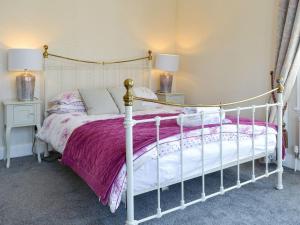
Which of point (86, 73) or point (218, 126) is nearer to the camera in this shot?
point (218, 126)

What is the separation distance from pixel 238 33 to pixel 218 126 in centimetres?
183

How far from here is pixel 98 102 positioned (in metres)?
3.39

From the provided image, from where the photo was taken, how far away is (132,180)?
1.77 metres

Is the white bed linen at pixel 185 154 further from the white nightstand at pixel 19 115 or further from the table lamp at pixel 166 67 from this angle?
the table lamp at pixel 166 67

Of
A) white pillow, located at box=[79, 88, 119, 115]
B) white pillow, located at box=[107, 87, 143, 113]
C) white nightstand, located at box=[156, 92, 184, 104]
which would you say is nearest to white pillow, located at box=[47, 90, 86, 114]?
white pillow, located at box=[79, 88, 119, 115]

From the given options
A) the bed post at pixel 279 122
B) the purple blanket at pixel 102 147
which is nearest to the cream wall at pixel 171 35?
the bed post at pixel 279 122

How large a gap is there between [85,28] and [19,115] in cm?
142

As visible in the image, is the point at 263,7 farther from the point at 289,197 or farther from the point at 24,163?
the point at 24,163

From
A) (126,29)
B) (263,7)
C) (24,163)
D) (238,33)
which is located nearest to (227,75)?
(238,33)

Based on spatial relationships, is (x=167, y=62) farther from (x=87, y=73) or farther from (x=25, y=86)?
(x=25, y=86)

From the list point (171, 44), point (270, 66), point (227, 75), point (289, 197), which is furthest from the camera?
point (171, 44)

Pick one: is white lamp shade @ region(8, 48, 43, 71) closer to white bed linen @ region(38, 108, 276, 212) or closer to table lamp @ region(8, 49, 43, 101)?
table lamp @ region(8, 49, 43, 101)

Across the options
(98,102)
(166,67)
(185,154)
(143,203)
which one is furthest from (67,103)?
(185,154)

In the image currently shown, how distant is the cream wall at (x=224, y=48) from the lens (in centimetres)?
340
